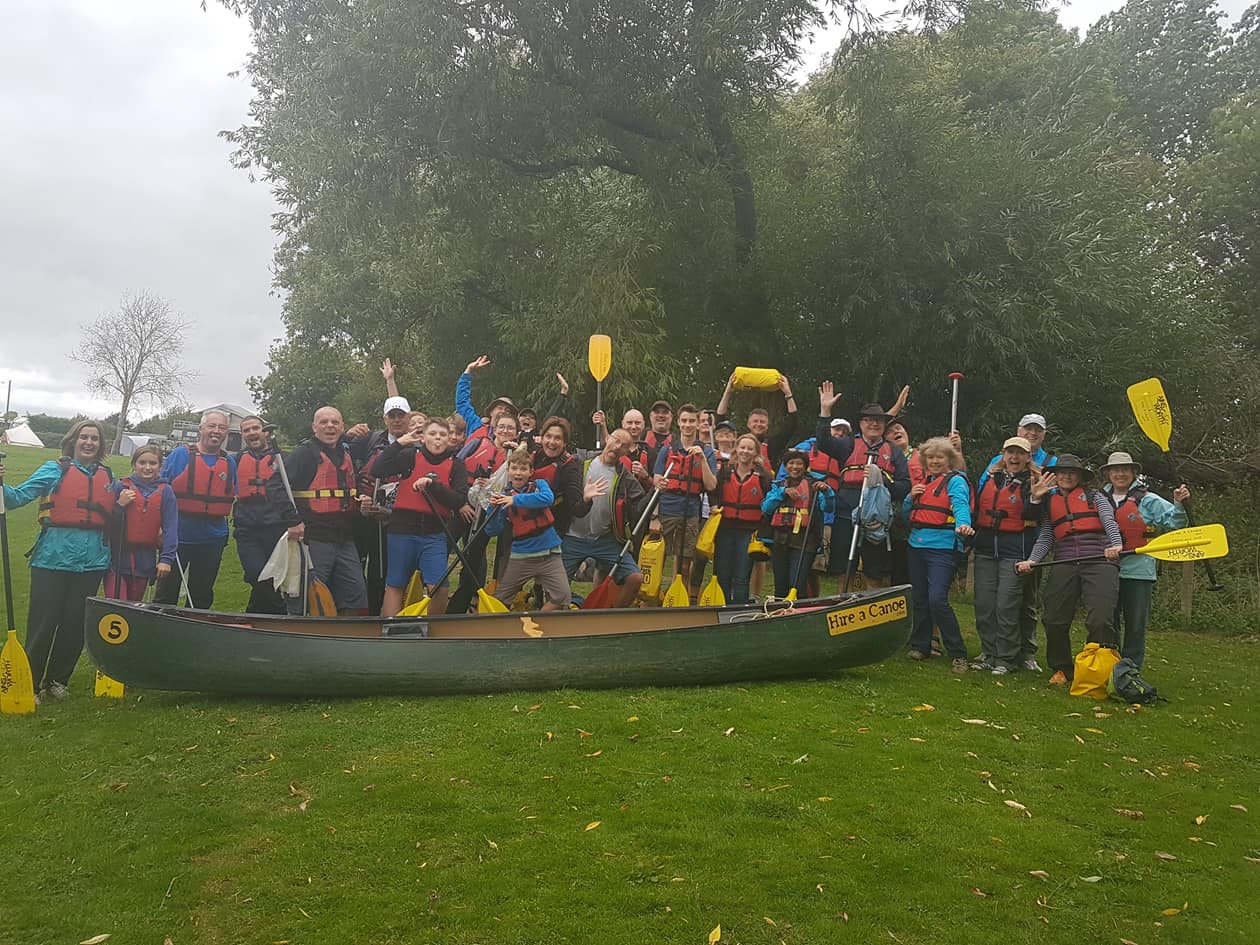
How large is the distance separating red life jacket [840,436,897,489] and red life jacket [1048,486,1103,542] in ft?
4.32

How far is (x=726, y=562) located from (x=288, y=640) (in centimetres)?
363

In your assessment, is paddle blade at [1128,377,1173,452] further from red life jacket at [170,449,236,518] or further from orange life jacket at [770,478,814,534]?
red life jacket at [170,449,236,518]

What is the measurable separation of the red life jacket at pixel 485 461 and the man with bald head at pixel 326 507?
109 centimetres

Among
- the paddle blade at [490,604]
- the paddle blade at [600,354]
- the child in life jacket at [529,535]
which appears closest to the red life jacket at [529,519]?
the child in life jacket at [529,535]

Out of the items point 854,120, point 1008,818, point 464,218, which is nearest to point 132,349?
point 464,218

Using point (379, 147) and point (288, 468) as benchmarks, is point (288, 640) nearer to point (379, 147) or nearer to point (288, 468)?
point (288, 468)

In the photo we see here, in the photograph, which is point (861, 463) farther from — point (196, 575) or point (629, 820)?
point (196, 575)

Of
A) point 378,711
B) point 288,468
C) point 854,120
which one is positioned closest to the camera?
point 378,711

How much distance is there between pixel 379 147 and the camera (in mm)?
11133

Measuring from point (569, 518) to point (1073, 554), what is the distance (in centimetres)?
369

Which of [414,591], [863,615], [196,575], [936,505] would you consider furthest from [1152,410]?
[196,575]

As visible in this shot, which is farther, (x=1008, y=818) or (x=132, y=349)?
(x=132, y=349)

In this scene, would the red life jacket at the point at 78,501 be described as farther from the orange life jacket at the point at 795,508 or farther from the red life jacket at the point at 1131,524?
the red life jacket at the point at 1131,524

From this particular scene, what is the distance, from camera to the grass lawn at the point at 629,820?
3.12m
